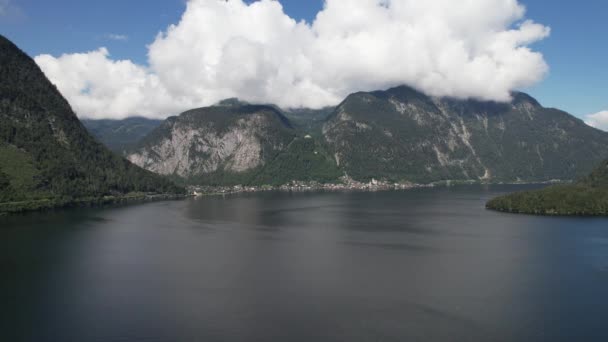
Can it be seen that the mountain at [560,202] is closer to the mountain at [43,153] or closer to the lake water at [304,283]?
the lake water at [304,283]

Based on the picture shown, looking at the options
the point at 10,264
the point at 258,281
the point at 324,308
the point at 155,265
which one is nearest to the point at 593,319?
the point at 324,308

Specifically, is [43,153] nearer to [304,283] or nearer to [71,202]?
[71,202]

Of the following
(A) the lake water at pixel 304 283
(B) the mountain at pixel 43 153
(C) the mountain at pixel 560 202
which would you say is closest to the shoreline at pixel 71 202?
(B) the mountain at pixel 43 153

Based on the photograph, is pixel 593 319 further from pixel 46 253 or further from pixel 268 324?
pixel 46 253

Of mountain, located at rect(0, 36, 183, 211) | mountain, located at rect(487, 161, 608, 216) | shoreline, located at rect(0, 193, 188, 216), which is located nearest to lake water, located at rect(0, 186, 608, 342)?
mountain, located at rect(487, 161, 608, 216)

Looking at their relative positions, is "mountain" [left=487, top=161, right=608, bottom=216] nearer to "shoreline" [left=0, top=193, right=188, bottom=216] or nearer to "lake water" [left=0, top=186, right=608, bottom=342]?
"lake water" [left=0, top=186, right=608, bottom=342]

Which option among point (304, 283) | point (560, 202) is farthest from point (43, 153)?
point (560, 202)
